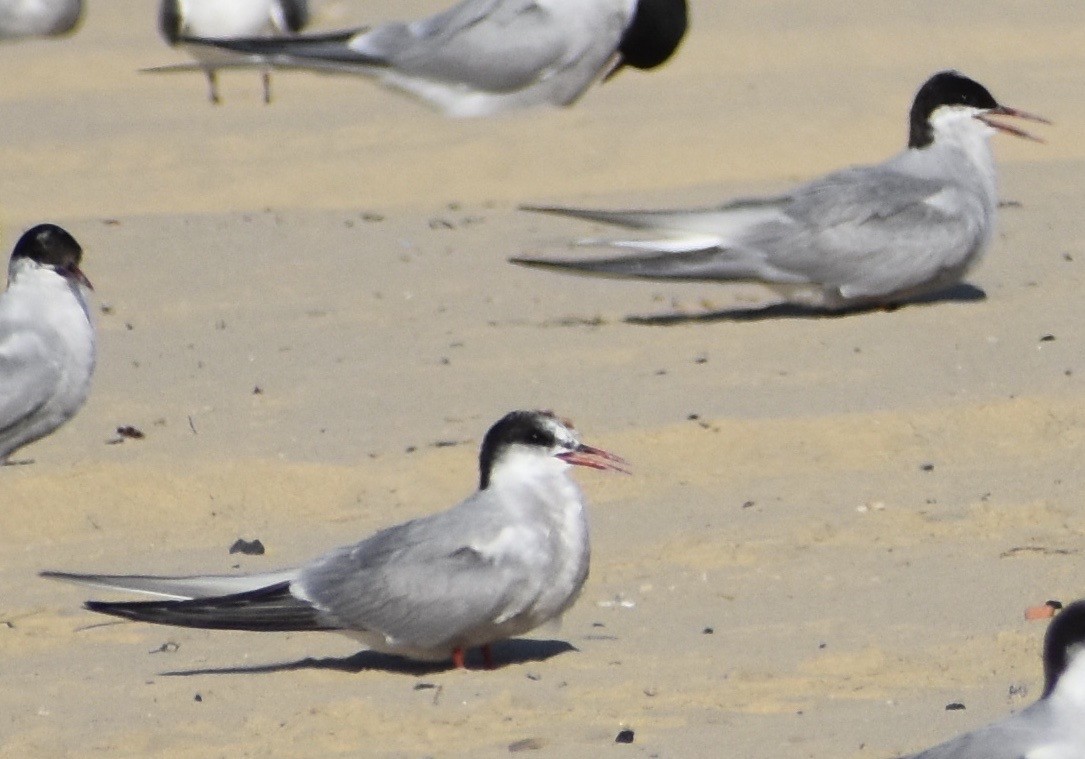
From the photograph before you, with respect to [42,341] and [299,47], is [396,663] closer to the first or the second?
[42,341]

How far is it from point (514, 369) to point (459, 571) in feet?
9.38

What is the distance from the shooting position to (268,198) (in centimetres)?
1130

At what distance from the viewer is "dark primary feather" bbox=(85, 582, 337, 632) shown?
4.77 m

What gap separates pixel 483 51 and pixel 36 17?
502cm

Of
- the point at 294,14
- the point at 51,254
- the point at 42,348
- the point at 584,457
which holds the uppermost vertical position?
the point at 584,457

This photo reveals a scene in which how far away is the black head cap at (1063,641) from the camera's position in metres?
3.52

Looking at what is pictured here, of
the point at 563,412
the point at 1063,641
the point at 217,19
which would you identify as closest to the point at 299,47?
the point at 217,19

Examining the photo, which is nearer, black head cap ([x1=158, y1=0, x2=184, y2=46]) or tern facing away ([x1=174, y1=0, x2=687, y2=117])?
tern facing away ([x1=174, y1=0, x2=687, y2=117])

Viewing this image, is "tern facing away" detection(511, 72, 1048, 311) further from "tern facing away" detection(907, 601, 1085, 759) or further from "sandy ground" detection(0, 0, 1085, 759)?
"tern facing away" detection(907, 601, 1085, 759)

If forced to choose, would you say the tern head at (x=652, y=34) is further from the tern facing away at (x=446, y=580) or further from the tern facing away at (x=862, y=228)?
the tern facing away at (x=446, y=580)

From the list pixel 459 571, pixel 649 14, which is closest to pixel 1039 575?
pixel 459 571

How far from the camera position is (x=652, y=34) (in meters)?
12.8

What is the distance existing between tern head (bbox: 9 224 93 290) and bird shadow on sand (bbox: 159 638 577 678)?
2351 millimetres

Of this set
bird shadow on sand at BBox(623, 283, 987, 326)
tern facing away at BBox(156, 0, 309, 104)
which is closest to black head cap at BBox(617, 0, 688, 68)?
tern facing away at BBox(156, 0, 309, 104)
